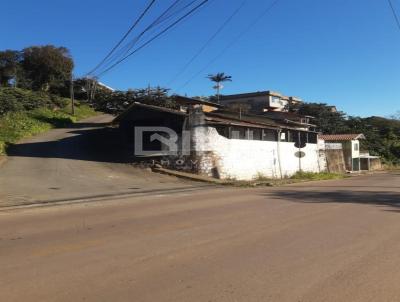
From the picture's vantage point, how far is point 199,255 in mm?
7383

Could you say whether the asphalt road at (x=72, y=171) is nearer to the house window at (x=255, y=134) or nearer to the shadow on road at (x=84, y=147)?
the shadow on road at (x=84, y=147)

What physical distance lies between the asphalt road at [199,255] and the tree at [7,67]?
48.3m

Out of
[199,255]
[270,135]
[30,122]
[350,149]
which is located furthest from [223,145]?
[350,149]

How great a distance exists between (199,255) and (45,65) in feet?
182

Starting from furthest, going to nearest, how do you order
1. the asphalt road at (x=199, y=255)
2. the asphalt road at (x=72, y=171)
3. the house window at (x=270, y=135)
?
the house window at (x=270, y=135), the asphalt road at (x=72, y=171), the asphalt road at (x=199, y=255)

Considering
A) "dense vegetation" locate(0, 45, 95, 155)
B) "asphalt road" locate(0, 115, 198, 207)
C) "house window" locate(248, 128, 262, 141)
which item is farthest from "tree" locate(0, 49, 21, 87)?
"house window" locate(248, 128, 262, 141)

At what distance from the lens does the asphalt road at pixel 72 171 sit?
17922 millimetres

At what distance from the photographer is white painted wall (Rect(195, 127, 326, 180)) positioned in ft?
92.2

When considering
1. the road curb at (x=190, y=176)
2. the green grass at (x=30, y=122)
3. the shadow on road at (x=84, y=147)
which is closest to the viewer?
the road curb at (x=190, y=176)

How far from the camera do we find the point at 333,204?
1497cm

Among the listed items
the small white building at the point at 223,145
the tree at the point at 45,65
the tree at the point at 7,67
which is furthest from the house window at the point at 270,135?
the tree at the point at 7,67

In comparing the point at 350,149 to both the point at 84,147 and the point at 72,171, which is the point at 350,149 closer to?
the point at 84,147

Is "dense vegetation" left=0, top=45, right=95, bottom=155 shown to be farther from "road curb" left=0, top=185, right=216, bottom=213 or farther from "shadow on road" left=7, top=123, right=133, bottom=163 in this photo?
"road curb" left=0, top=185, right=216, bottom=213

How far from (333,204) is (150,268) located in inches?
384
